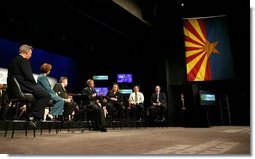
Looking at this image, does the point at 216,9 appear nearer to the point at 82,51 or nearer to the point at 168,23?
the point at 168,23

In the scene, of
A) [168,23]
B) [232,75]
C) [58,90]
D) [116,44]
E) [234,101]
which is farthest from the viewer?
[234,101]

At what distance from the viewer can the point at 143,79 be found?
1005 cm

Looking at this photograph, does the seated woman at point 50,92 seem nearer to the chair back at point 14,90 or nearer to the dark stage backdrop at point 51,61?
the chair back at point 14,90

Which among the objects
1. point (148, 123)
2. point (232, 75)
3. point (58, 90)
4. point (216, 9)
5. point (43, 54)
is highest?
point (216, 9)

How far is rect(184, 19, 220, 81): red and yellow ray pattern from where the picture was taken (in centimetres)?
700

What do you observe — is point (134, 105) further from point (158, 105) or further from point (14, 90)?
point (14, 90)

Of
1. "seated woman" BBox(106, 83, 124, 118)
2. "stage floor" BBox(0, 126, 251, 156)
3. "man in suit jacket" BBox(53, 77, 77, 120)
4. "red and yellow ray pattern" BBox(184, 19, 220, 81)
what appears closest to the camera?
"stage floor" BBox(0, 126, 251, 156)

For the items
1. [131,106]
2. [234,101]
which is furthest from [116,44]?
[234,101]

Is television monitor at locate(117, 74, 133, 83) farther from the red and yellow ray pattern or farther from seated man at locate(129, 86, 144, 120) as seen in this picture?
the red and yellow ray pattern

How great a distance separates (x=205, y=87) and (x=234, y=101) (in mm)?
1237

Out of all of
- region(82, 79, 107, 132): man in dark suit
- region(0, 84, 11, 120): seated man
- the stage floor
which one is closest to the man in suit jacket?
region(82, 79, 107, 132): man in dark suit

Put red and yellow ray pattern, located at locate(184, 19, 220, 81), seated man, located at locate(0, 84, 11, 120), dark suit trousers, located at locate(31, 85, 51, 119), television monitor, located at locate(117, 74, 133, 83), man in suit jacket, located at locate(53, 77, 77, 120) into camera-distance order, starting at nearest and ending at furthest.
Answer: dark suit trousers, located at locate(31, 85, 51, 119)
man in suit jacket, located at locate(53, 77, 77, 120)
seated man, located at locate(0, 84, 11, 120)
red and yellow ray pattern, located at locate(184, 19, 220, 81)
television monitor, located at locate(117, 74, 133, 83)

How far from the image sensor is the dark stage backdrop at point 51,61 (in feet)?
23.8

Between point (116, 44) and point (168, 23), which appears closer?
point (168, 23)
